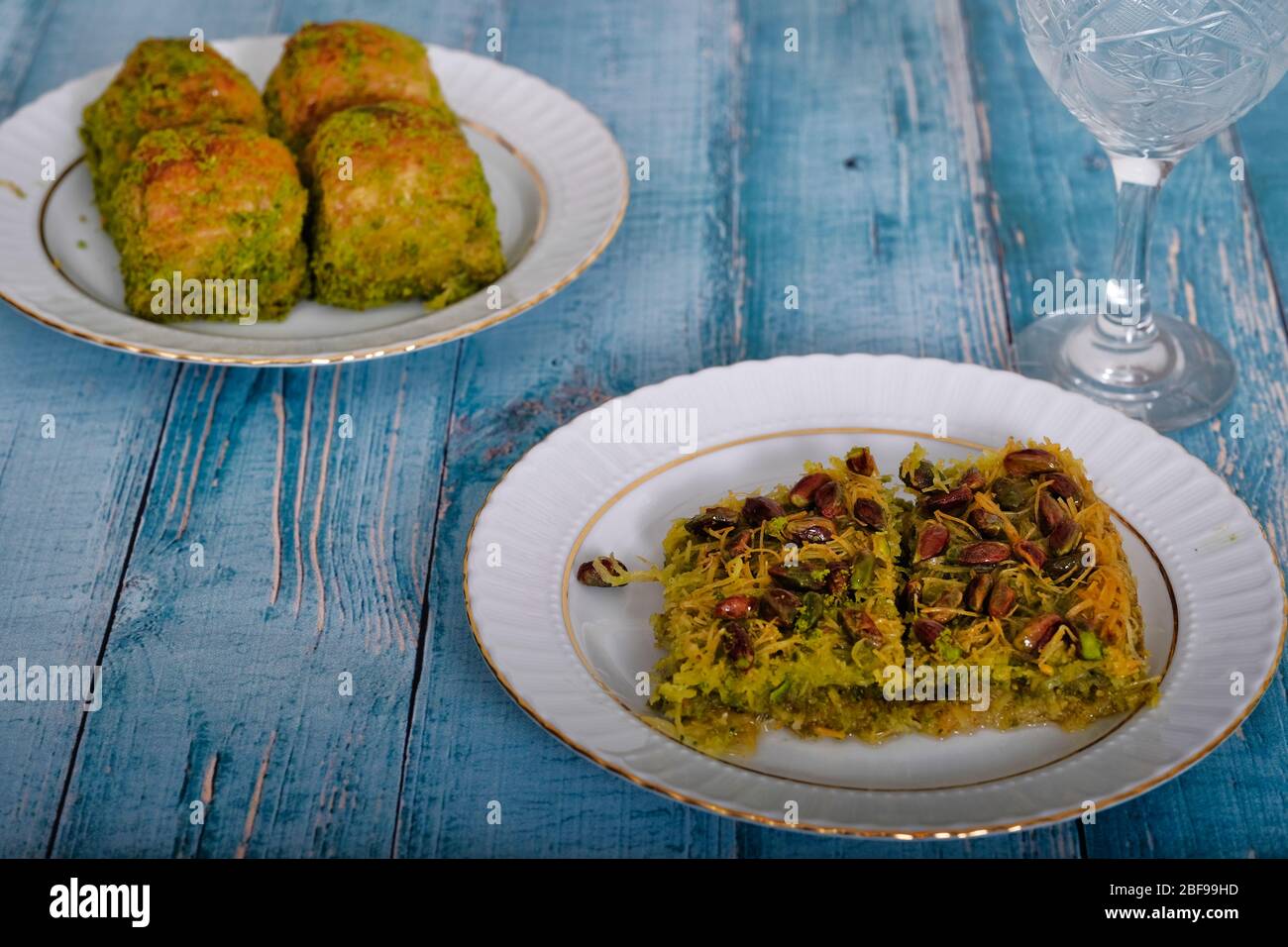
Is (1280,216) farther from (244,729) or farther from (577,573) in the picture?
(244,729)

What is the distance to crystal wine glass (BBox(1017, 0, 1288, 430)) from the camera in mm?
2074

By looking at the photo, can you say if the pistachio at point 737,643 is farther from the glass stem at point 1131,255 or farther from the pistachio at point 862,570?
the glass stem at point 1131,255

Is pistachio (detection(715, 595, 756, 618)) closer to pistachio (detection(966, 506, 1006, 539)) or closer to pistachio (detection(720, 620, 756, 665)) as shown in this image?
pistachio (detection(720, 620, 756, 665))

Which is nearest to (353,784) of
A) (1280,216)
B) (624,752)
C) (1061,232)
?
(624,752)

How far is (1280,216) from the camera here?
2.96 m

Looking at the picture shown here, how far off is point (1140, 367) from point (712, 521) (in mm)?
1077

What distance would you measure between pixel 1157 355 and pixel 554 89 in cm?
144

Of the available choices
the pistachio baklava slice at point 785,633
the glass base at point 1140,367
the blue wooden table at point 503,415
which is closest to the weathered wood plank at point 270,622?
the blue wooden table at point 503,415

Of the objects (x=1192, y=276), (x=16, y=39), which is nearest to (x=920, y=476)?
(x=1192, y=276)

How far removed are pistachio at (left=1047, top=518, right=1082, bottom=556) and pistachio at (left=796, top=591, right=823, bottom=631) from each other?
338mm

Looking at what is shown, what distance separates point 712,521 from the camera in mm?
1917

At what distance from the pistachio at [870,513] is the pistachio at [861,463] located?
0.09 meters

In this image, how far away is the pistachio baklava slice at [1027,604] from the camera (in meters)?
1.72
